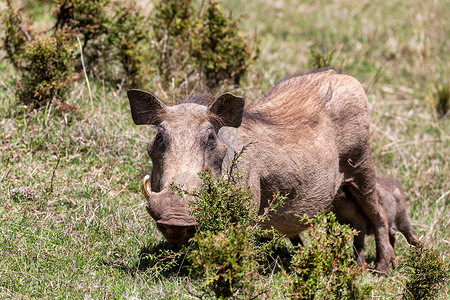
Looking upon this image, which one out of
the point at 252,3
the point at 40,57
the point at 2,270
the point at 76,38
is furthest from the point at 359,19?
the point at 2,270

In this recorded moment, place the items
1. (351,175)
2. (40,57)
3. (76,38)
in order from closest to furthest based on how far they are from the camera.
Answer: (351,175) → (40,57) → (76,38)

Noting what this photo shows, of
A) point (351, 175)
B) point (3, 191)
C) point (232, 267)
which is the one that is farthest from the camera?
point (351, 175)

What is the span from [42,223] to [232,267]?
192cm

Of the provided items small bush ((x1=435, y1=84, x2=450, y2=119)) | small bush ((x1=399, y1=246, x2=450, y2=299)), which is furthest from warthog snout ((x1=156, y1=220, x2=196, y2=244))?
small bush ((x1=435, y1=84, x2=450, y2=119))

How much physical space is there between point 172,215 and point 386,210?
266 cm

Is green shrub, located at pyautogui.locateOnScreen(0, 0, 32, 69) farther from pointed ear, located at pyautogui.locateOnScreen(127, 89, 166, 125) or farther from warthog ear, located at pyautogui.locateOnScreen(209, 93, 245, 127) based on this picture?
warthog ear, located at pyautogui.locateOnScreen(209, 93, 245, 127)

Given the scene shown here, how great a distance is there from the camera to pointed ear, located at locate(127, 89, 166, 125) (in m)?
4.16

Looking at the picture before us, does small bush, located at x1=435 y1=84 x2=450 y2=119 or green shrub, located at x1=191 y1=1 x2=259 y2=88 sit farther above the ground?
green shrub, located at x1=191 y1=1 x2=259 y2=88

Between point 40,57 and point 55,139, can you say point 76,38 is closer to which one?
point 40,57

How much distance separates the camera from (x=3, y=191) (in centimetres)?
480

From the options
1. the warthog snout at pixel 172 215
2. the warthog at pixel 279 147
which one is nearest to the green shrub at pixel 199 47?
the warthog at pixel 279 147

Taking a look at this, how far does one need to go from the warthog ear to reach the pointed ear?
1.10 feet

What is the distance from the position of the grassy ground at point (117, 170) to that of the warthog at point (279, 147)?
1.78ft

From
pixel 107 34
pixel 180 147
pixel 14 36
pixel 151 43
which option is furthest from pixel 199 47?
pixel 180 147
